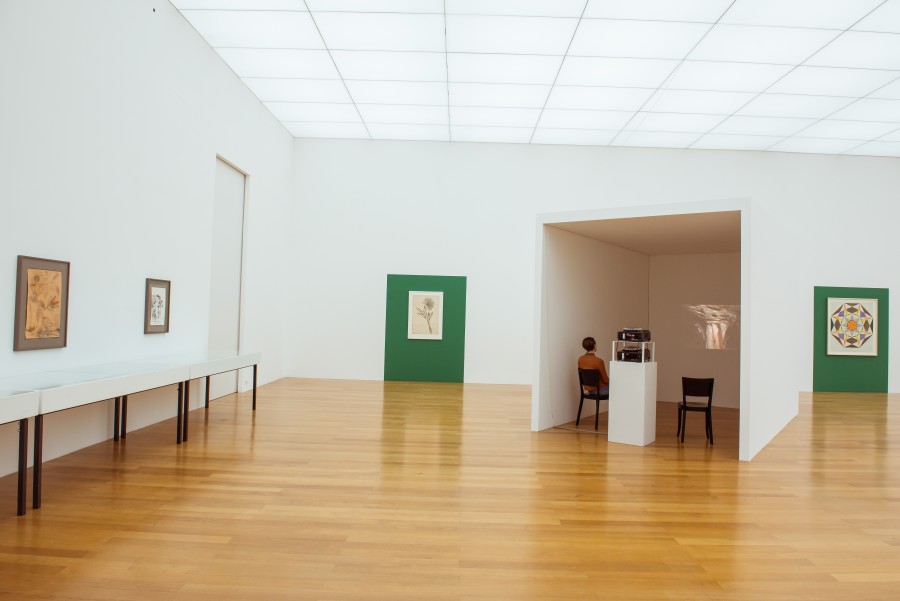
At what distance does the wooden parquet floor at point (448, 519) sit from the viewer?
133 inches

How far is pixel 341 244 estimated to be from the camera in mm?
Answer: 13156

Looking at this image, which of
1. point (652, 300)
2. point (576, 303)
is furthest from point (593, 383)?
point (652, 300)

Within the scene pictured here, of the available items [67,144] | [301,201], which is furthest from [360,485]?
[301,201]

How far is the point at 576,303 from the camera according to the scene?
8.94 metres

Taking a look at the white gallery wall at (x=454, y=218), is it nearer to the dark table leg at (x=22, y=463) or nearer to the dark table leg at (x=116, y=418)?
the dark table leg at (x=116, y=418)

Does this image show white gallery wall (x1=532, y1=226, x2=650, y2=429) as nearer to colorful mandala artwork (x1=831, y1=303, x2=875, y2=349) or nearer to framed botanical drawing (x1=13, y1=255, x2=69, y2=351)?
framed botanical drawing (x1=13, y1=255, x2=69, y2=351)

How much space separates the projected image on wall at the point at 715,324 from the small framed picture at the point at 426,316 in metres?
5.00

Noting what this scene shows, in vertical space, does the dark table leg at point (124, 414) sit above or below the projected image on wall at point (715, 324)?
below

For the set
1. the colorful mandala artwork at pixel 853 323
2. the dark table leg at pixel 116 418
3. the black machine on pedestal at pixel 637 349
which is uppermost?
the colorful mandala artwork at pixel 853 323

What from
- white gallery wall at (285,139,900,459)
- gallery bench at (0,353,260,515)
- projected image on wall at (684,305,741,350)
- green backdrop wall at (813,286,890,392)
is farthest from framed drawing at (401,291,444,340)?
green backdrop wall at (813,286,890,392)

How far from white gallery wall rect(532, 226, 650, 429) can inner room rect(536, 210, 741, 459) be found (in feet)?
0.05

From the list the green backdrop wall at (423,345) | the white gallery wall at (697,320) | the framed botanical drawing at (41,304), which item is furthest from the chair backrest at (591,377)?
the framed botanical drawing at (41,304)

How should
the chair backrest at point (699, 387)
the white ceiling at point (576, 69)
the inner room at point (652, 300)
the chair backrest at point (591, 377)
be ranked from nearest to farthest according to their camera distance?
the chair backrest at point (699, 387), the white ceiling at point (576, 69), the chair backrest at point (591, 377), the inner room at point (652, 300)

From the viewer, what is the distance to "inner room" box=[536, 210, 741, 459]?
26.7ft
